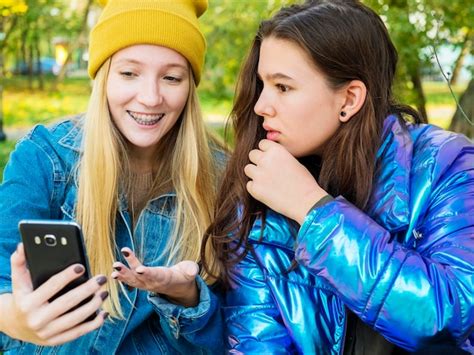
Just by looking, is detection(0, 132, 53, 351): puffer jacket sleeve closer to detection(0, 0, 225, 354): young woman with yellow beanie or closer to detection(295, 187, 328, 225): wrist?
detection(0, 0, 225, 354): young woman with yellow beanie

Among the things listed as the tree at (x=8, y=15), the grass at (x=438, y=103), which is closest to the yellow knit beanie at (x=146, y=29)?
the tree at (x=8, y=15)

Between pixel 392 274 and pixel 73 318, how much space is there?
85 cm

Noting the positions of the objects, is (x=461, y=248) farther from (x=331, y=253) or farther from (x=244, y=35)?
(x=244, y=35)

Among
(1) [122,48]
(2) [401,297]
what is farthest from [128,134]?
(2) [401,297]

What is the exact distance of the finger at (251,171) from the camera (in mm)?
2369

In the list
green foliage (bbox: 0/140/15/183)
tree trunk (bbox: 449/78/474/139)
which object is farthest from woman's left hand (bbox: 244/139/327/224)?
green foliage (bbox: 0/140/15/183)

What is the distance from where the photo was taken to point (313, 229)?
2104mm

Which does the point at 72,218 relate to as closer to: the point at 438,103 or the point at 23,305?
the point at 23,305

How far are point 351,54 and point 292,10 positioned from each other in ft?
0.86

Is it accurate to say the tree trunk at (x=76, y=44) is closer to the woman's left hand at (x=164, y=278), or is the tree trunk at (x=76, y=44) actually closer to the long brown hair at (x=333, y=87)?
the long brown hair at (x=333, y=87)

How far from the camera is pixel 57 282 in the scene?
200 centimetres

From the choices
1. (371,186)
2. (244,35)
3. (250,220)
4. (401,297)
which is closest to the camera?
(401,297)

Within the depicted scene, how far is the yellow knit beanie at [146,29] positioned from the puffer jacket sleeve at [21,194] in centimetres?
41

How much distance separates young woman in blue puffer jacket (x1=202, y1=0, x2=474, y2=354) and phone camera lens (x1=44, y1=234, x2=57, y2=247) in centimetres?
65
